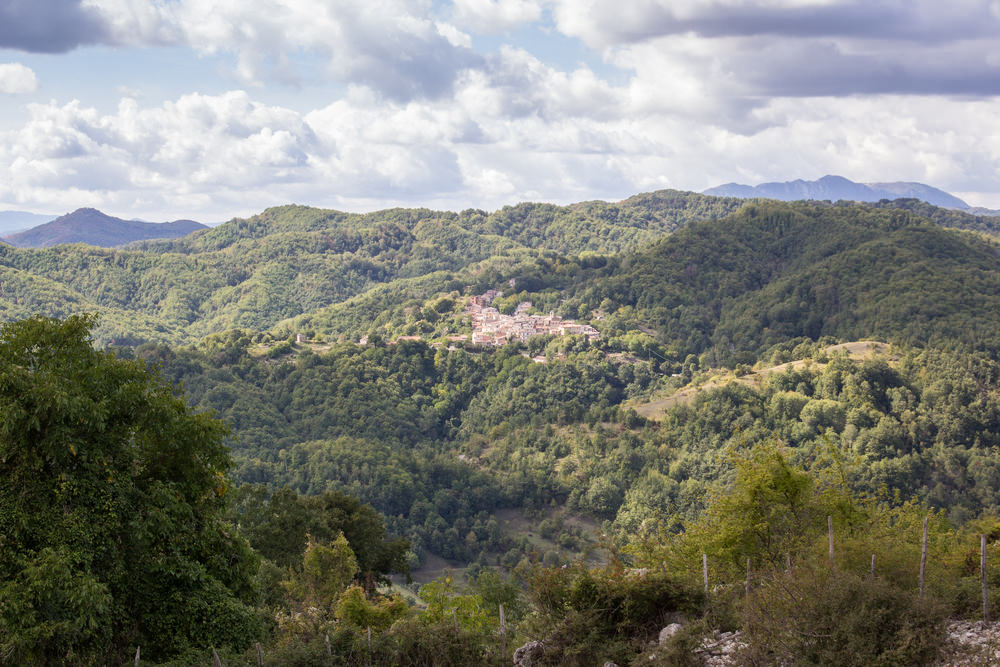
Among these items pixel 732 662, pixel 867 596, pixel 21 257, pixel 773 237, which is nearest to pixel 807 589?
pixel 867 596

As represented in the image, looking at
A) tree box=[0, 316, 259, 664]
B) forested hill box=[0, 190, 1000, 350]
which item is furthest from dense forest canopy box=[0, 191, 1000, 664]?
forested hill box=[0, 190, 1000, 350]

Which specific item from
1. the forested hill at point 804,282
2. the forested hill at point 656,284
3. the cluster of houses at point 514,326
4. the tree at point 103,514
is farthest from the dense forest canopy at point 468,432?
the cluster of houses at point 514,326

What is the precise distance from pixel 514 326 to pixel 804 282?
145 feet

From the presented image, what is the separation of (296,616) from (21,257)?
173m

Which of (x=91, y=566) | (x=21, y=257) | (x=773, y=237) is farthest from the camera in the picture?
(x=21, y=257)

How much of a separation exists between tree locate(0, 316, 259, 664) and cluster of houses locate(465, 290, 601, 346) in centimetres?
9335

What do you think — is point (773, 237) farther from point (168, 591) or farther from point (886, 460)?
point (168, 591)

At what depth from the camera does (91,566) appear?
9531 millimetres

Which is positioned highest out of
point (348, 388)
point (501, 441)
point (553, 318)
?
point (553, 318)

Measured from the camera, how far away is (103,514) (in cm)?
970

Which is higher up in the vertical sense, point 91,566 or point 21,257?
point 21,257

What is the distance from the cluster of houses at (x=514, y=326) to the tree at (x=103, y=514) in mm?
93347

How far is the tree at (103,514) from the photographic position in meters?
8.81

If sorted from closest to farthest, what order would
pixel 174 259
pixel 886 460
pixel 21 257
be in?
pixel 886 460
pixel 21 257
pixel 174 259
